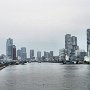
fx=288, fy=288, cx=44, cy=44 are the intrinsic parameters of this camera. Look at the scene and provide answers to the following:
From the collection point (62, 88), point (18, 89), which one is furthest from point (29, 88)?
point (62, 88)

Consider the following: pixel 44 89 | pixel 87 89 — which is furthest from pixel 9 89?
pixel 87 89

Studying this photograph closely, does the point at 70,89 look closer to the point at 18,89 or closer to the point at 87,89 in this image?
the point at 87,89

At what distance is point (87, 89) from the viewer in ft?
245

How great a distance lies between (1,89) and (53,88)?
1383 centimetres

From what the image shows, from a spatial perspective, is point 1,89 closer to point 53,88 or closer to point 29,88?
point 29,88

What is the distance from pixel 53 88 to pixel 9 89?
11.7 m

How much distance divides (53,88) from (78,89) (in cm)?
678

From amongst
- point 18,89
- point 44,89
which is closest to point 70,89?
point 44,89

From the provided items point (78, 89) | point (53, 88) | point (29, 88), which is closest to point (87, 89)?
point (78, 89)

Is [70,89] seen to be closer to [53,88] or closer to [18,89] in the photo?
[53,88]

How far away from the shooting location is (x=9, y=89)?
76.2m

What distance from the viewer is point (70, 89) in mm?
74438

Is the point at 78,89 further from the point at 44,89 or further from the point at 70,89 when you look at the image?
the point at 44,89

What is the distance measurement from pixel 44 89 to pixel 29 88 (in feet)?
15.3
